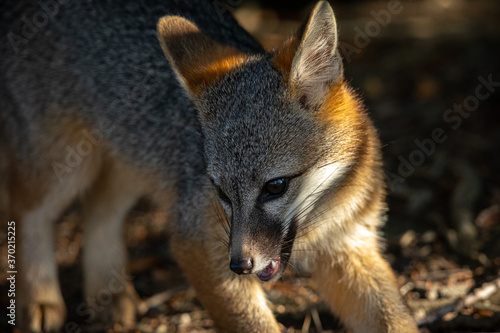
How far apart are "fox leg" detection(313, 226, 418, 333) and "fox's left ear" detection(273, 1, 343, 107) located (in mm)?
1162

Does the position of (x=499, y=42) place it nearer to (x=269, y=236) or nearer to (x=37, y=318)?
(x=269, y=236)

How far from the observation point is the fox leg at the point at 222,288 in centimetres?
400

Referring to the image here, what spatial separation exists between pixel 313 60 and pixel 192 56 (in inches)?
35.6

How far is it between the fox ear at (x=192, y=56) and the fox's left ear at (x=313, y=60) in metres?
0.46

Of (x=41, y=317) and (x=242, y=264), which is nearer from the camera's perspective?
(x=242, y=264)

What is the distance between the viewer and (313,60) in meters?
3.61

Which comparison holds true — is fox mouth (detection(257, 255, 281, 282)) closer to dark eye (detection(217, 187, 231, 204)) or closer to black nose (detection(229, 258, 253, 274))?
black nose (detection(229, 258, 253, 274))

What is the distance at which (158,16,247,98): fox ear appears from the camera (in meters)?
3.98

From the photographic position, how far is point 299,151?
356 cm
